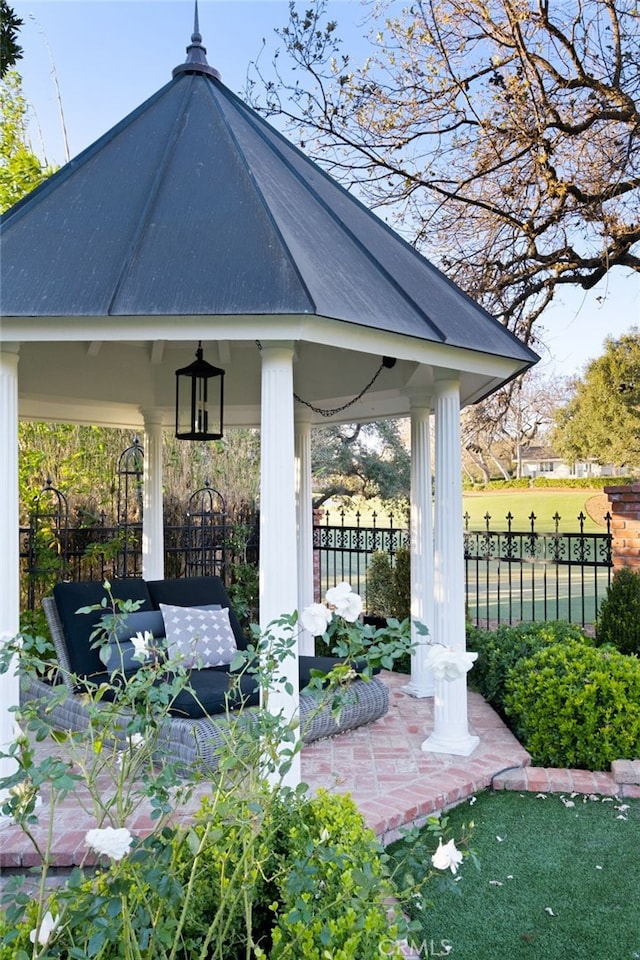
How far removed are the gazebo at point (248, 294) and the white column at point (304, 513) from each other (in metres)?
1.09

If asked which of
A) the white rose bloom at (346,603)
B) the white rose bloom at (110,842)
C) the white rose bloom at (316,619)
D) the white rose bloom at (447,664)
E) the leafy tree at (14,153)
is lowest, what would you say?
the white rose bloom at (110,842)

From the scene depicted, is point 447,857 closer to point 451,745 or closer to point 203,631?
point 451,745

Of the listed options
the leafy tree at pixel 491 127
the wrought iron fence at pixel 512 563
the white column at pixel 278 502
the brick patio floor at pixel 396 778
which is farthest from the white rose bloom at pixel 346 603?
the leafy tree at pixel 491 127

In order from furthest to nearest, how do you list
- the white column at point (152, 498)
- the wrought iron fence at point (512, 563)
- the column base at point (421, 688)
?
the wrought iron fence at point (512, 563)
the white column at point (152, 498)
the column base at point (421, 688)

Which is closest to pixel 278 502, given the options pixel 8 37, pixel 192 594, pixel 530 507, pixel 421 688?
pixel 192 594

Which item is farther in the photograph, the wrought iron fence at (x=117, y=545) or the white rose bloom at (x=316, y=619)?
the wrought iron fence at (x=117, y=545)

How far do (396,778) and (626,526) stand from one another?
4.13 meters

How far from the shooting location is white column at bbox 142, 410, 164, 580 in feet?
23.3

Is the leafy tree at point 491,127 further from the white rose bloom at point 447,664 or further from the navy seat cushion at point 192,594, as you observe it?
the white rose bloom at point 447,664

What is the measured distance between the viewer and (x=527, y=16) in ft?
23.4

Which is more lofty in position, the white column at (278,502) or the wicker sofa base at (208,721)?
the white column at (278,502)

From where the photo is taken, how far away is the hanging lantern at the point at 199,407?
16.7ft

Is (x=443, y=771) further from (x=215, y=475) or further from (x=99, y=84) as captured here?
(x=99, y=84)

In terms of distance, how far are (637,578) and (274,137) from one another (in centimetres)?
509
